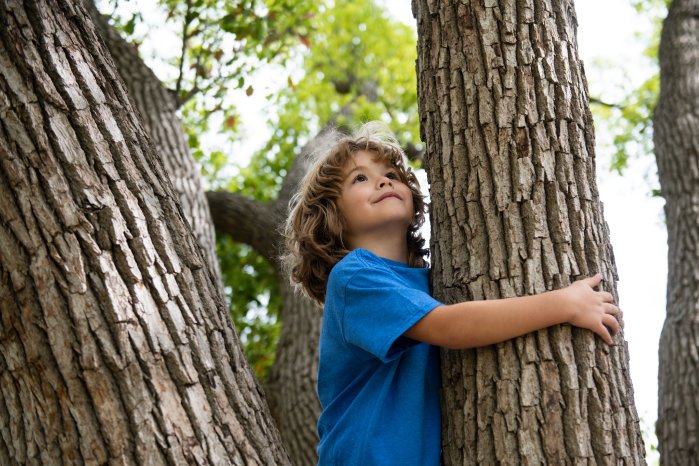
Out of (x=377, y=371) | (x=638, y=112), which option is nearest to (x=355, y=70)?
(x=638, y=112)

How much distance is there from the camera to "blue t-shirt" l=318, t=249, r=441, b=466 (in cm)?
212

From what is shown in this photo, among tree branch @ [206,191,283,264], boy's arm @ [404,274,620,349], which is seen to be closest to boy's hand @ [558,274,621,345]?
boy's arm @ [404,274,620,349]

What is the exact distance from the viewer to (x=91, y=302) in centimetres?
185

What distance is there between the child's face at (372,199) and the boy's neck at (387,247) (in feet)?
0.07

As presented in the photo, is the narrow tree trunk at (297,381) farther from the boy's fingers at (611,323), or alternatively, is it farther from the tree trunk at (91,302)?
the boy's fingers at (611,323)

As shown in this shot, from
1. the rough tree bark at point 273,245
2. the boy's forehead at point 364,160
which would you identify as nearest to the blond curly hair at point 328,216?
the boy's forehead at point 364,160

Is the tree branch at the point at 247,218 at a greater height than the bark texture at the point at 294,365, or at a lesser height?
greater

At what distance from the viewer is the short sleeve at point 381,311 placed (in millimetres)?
2078

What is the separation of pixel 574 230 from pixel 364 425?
837mm

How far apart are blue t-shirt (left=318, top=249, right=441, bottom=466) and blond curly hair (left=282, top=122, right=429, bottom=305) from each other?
34 centimetres

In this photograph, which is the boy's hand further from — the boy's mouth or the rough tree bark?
the rough tree bark

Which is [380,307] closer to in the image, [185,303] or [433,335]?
[433,335]

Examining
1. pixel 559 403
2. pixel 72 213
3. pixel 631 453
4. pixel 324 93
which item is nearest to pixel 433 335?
pixel 559 403

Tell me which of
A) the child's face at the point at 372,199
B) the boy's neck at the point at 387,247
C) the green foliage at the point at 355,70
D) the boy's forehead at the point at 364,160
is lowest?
the boy's neck at the point at 387,247
